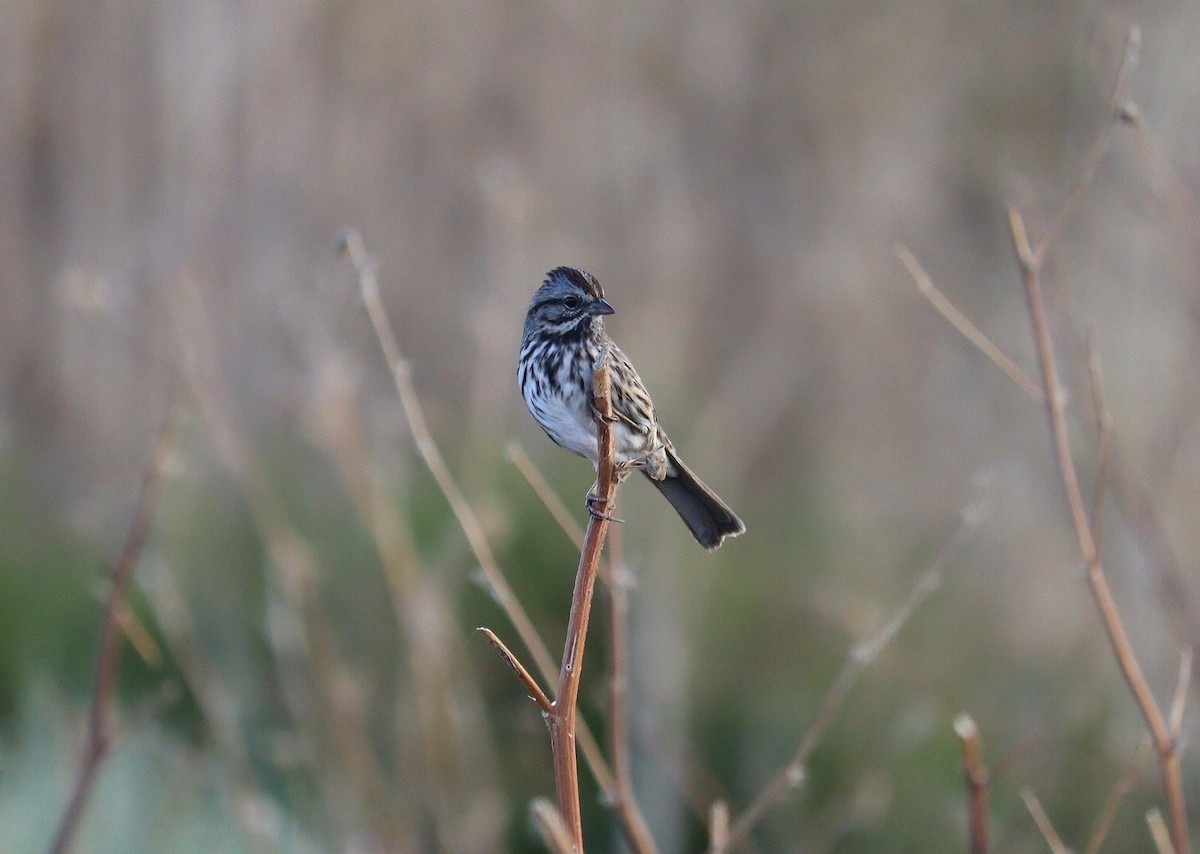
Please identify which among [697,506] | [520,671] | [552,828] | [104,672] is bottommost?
[104,672]

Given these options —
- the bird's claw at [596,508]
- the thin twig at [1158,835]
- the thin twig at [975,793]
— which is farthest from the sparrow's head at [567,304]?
the thin twig at [1158,835]

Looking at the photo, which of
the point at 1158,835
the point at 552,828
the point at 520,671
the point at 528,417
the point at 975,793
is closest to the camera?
the point at 552,828

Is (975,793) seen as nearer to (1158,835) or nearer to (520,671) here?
(1158,835)

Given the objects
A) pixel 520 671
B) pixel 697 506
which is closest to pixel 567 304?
pixel 697 506

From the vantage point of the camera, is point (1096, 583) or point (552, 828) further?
point (1096, 583)

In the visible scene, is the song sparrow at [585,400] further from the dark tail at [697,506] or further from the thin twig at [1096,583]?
the thin twig at [1096,583]

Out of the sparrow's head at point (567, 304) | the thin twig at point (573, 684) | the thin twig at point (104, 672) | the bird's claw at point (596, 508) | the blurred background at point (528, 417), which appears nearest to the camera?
the thin twig at point (573, 684)

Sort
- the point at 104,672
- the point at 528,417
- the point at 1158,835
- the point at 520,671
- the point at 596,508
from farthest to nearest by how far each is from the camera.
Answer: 1. the point at 528,417
2. the point at 104,672
3. the point at 1158,835
4. the point at 596,508
5. the point at 520,671

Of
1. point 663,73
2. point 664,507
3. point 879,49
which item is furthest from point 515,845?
point 879,49
